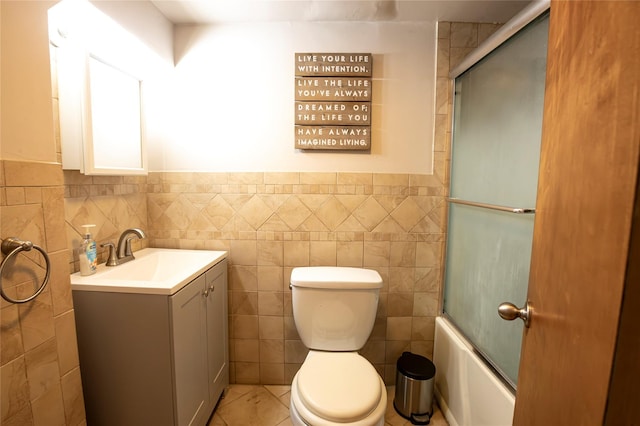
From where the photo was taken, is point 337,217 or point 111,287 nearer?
point 111,287

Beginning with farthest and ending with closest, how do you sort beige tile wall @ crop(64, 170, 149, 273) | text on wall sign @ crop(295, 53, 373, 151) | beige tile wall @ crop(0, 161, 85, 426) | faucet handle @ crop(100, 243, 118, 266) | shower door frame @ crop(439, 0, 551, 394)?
1. text on wall sign @ crop(295, 53, 373, 151)
2. faucet handle @ crop(100, 243, 118, 266)
3. beige tile wall @ crop(64, 170, 149, 273)
4. shower door frame @ crop(439, 0, 551, 394)
5. beige tile wall @ crop(0, 161, 85, 426)

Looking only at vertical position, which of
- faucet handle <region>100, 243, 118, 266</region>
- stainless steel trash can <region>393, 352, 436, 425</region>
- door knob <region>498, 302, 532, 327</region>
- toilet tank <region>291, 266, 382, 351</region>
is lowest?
stainless steel trash can <region>393, 352, 436, 425</region>

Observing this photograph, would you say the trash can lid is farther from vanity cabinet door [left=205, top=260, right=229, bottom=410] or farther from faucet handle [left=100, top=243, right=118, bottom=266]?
faucet handle [left=100, top=243, right=118, bottom=266]

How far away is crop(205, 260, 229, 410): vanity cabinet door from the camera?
150cm

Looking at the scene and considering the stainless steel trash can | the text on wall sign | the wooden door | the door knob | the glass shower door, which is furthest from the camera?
the text on wall sign

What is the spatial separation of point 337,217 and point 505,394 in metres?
1.12

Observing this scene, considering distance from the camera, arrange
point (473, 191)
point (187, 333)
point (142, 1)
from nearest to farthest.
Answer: point (187, 333) < point (142, 1) < point (473, 191)

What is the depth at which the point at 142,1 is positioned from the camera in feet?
4.68

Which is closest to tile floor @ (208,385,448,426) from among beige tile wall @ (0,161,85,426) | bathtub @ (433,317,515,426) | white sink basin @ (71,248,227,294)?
bathtub @ (433,317,515,426)

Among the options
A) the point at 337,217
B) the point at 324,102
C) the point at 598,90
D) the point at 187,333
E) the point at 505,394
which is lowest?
the point at 505,394

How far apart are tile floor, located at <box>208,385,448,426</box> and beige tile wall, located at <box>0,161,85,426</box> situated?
2.45 feet

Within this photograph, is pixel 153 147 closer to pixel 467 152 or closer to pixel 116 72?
pixel 116 72

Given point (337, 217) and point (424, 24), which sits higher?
point (424, 24)

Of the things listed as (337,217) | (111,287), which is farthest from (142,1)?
(337,217)
